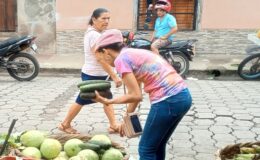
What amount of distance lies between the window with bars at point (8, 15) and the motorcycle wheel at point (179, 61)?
15.2 ft

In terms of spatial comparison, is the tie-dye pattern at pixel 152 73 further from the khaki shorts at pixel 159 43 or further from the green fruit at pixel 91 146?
the khaki shorts at pixel 159 43

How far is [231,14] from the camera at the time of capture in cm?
1070

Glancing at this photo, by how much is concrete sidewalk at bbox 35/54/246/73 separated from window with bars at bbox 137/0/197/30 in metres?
0.95

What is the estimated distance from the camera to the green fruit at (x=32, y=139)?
3.07 m

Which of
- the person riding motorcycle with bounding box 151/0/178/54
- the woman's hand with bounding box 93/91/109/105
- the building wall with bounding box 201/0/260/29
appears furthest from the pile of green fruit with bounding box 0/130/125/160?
the building wall with bounding box 201/0/260/29

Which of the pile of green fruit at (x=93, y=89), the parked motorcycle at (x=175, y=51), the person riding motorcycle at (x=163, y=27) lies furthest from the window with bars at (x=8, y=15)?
the pile of green fruit at (x=93, y=89)

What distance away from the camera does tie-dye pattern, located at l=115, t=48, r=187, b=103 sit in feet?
9.98

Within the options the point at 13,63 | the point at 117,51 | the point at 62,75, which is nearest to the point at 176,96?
the point at 117,51

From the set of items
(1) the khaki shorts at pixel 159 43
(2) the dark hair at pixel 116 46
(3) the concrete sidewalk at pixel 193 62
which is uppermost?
(2) the dark hair at pixel 116 46

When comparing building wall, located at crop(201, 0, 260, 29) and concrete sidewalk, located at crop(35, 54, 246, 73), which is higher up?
building wall, located at crop(201, 0, 260, 29)

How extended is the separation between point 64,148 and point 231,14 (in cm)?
855

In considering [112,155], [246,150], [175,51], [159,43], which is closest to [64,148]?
[112,155]

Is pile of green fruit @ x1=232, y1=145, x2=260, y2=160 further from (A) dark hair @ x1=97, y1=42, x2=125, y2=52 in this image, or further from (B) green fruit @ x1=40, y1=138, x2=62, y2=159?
(B) green fruit @ x1=40, y1=138, x2=62, y2=159

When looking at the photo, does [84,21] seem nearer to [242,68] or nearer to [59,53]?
[59,53]
